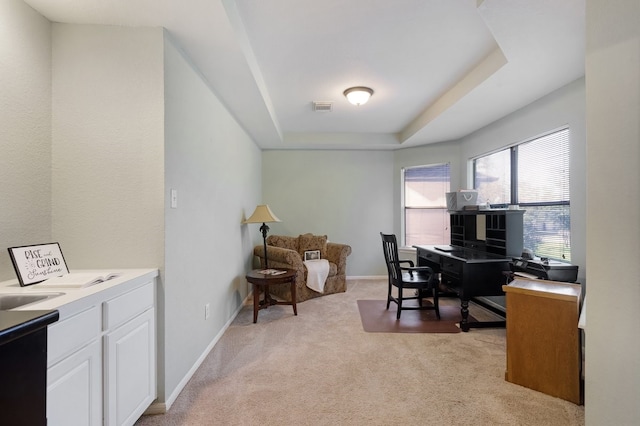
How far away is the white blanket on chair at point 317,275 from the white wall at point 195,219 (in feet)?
3.65

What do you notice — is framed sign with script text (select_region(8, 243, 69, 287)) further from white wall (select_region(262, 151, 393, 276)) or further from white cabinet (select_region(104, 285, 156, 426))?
white wall (select_region(262, 151, 393, 276))

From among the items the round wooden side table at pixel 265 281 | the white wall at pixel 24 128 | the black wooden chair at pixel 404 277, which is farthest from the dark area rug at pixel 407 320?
the white wall at pixel 24 128

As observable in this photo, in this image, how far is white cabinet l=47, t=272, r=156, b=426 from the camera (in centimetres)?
114

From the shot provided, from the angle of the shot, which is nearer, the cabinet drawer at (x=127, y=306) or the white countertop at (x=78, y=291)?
the white countertop at (x=78, y=291)

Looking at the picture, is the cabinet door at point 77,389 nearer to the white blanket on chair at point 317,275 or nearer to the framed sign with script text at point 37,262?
the framed sign with script text at point 37,262

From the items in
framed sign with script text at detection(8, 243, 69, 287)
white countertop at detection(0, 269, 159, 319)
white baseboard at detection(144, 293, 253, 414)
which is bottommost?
white baseboard at detection(144, 293, 253, 414)

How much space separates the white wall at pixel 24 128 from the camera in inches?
58.2

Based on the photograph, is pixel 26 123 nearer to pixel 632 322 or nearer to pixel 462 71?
pixel 632 322

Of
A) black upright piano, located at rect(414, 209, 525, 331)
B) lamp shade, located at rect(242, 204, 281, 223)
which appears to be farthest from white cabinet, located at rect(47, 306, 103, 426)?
black upright piano, located at rect(414, 209, 525, 331)

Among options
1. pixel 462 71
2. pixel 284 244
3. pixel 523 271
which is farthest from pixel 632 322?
pixel 284 244

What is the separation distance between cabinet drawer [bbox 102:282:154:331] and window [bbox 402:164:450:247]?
449cm

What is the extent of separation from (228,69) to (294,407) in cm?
248

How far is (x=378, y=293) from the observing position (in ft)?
14.7

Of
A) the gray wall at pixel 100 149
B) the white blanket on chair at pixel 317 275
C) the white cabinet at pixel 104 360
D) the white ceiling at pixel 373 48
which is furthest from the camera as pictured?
the white blanket on chair at pixel 317 275
